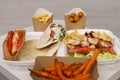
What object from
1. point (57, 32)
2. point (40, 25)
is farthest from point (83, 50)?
point (40, 25)

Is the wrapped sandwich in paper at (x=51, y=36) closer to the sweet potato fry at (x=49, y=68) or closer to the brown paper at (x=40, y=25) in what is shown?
the brown paper at (x=40, y=25)

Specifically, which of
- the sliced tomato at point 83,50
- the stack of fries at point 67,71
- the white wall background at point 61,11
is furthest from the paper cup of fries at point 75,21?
the white wall background at point 61,11

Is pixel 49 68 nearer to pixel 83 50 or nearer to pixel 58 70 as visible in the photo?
pixel 58 70

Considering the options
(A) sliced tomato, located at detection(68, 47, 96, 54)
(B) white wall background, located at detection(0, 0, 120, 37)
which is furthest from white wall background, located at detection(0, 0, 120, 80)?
(A) sliced tomato, located at detection(68, 47, 96, 54)

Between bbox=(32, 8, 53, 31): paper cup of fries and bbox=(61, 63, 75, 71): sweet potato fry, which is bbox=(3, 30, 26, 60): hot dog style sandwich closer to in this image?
bbox=(32, 8, 53, 31): paper cup of fries

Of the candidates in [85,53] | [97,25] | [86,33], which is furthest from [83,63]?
[97,25]

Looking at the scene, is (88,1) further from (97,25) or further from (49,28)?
(49,28)

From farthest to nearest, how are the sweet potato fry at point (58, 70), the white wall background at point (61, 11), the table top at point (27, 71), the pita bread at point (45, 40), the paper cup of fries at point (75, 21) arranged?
the white wall background at point (61, 11) < the paper cup of fries at point (75, 21) < the pita bread at point (45, 40) < the table top at point (27, 71) < the sweet potato fry at point (58, 70)
